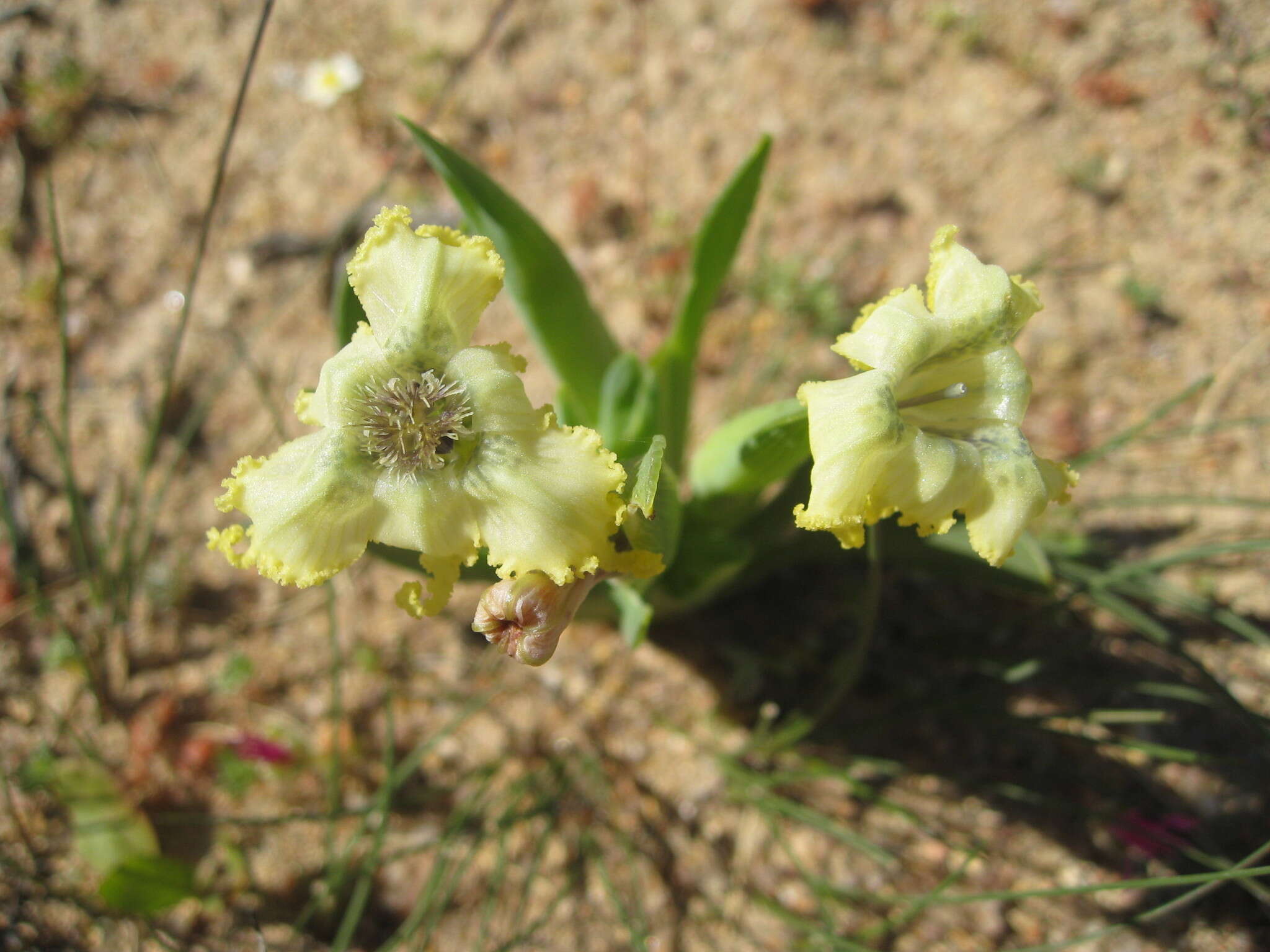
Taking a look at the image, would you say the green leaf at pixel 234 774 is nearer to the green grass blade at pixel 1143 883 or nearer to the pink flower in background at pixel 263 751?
the pink flower in background at pixel 263 751

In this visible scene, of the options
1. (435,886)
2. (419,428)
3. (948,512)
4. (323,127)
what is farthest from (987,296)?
(323,127)

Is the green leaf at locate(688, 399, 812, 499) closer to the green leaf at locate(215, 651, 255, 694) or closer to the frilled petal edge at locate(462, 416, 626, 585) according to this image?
the frilled petal edge at locate(462, 416, 626, 585)

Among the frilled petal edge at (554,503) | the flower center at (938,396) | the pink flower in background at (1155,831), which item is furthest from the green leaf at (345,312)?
the pink flower in background at (1155,831)

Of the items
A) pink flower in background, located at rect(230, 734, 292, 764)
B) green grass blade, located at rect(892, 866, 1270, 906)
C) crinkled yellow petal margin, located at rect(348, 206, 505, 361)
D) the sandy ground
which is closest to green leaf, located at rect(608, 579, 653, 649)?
crinkled yellow petal margin, located at rect(348, 206, 505, 361)

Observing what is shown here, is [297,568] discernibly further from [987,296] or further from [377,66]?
[377,66]

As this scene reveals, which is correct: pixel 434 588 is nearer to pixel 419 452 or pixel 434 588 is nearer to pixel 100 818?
pixel 419 452
